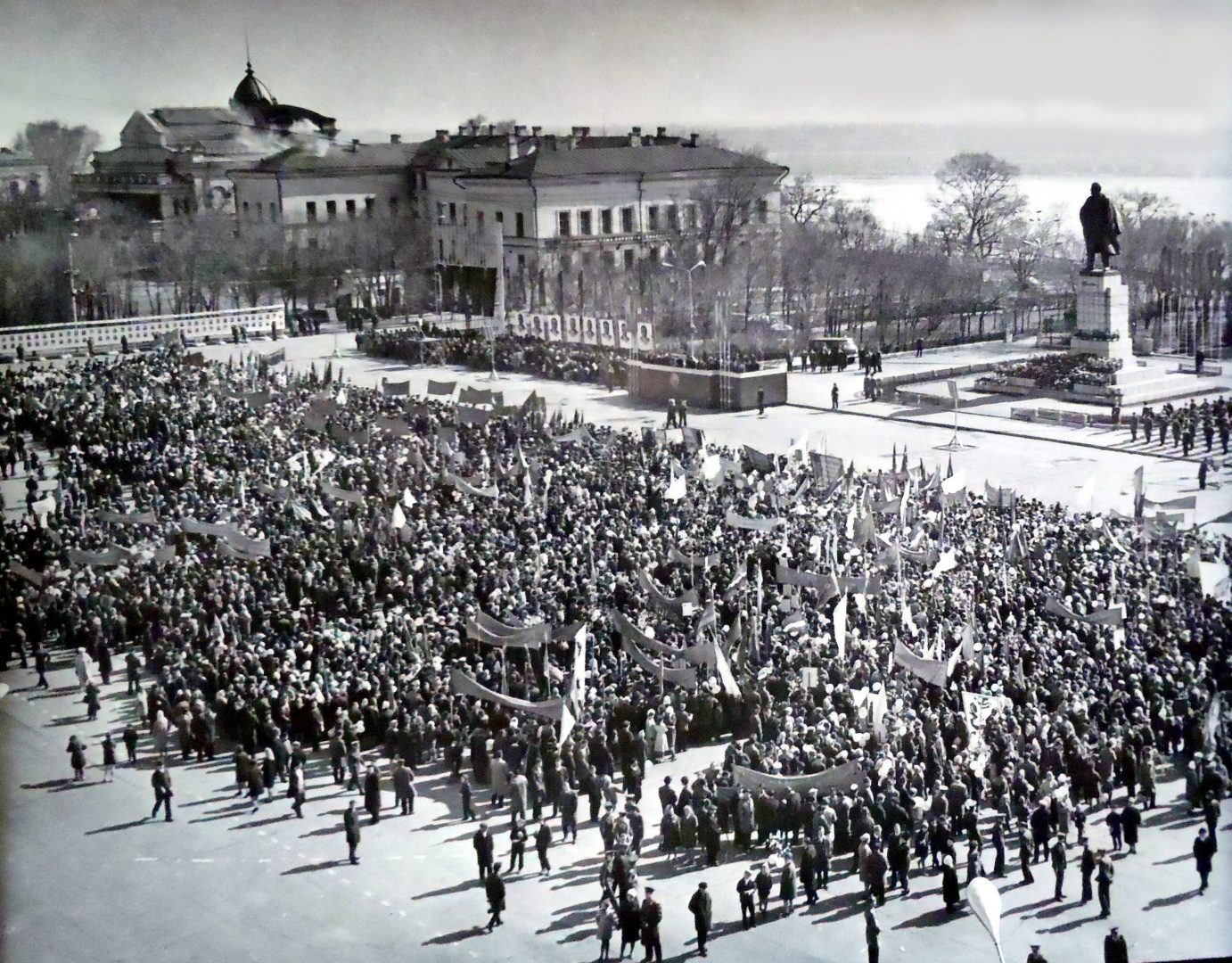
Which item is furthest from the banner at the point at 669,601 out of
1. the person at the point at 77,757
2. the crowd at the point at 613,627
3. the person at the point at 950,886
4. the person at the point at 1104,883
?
the person at the point at 77,757

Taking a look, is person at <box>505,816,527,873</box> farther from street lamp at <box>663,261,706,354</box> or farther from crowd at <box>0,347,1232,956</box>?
street lamp at <box>663,261,706,354</box>

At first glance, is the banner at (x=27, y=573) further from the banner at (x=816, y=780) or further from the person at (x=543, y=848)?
the banner at (x=816, y=780)

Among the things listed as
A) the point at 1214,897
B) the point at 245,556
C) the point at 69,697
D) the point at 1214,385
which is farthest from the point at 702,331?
the point at 1214,897

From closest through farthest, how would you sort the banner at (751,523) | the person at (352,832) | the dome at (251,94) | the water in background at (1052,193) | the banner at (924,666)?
the person at (352,832) < the banner at (924,666) < the dome at (251,94) < the banner at (751,523) < the water in background at (1052,193)

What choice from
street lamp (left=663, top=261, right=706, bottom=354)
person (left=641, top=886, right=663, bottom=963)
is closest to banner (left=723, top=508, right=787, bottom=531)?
person (left=641, top=886, right=663, bottom=963)

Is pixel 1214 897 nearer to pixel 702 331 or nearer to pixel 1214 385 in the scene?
pixel 1214 385
